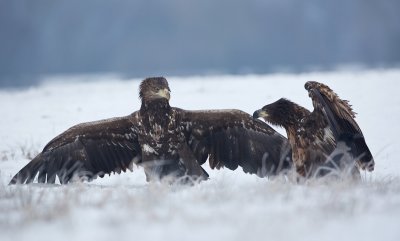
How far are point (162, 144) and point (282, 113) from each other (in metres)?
1.60

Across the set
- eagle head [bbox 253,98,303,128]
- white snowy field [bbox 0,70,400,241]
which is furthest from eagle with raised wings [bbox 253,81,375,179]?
white snowy field [bbox 0,70,400,241]

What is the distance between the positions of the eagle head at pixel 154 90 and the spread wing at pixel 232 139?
36 centimetres

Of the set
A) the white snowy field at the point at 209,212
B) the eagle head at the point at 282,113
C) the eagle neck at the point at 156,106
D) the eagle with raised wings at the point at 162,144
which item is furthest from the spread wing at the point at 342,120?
the eagle neck at the point at 156,106

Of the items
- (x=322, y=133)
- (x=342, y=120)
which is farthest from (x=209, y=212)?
(x=322, y=133)

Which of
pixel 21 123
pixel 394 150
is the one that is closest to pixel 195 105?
pixel 21 123

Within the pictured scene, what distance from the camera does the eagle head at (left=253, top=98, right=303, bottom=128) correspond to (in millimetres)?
8453

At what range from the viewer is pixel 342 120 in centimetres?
773

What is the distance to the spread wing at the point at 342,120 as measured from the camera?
25.2 feet

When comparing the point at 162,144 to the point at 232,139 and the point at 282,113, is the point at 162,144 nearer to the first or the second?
the point at 232,139

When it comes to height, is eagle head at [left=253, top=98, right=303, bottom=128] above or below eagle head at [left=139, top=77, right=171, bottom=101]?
below

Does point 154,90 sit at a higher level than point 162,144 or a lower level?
higher

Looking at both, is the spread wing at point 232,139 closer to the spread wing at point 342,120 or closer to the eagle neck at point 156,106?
the eagle neck at point 156,106

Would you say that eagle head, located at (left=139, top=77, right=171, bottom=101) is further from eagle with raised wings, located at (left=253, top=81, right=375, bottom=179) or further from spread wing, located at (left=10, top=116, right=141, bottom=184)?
eagle with raised wings, located at (left=253, top=81, right=375, bottom=179)

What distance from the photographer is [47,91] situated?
2312 cm
